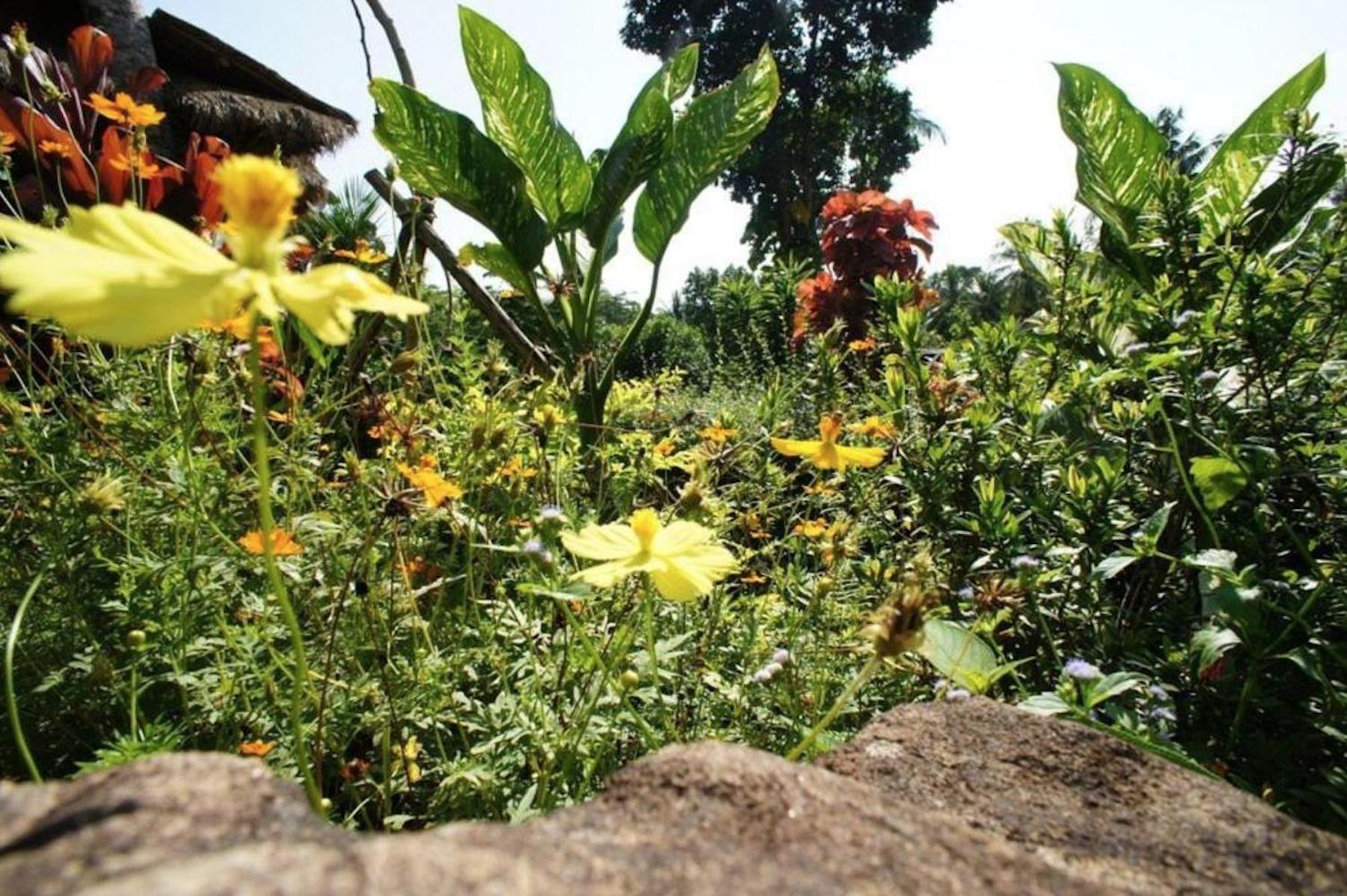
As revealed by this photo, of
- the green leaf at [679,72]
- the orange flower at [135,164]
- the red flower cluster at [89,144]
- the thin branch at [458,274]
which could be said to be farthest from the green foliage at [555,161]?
the orange flower at [135,164]

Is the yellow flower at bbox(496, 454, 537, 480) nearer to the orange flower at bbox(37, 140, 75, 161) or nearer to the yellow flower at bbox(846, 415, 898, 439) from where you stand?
the yellow flower at bbox(846, 415, 898, 439)

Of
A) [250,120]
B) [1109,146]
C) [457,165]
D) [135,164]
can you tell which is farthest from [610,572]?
[250,120]

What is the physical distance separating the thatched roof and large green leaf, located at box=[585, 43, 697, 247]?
539 centimetres

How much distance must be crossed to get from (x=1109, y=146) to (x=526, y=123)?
6.40 ft

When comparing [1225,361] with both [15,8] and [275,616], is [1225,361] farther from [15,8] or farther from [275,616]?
[15,8]

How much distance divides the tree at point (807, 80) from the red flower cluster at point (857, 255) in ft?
47.6

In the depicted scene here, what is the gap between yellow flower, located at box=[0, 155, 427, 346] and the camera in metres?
0.41

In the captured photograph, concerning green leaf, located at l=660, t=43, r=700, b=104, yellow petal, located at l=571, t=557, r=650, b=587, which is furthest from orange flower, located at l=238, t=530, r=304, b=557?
green leaf, located at l=660, t=43, r=700, b=104

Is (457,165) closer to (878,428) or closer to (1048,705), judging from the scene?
(878,428)

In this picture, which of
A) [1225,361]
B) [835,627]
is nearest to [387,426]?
[835,627]

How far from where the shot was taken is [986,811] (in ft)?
2.00

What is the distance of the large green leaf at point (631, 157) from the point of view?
292 centimetres

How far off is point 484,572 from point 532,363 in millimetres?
801

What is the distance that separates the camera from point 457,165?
2861 millimetres
